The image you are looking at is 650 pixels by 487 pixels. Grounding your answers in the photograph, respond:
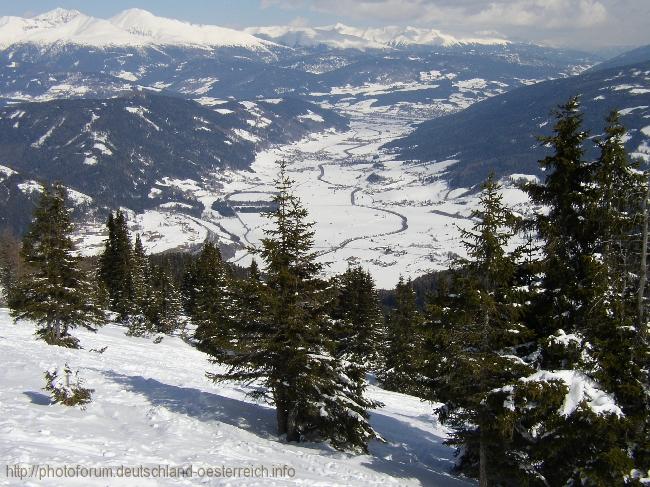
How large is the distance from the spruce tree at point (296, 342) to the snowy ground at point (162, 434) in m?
1.35

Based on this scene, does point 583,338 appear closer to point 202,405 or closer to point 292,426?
point 292,426

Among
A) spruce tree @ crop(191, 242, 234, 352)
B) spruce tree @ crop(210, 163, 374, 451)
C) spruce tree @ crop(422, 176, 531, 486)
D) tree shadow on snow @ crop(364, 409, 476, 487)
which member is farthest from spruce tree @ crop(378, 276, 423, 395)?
spruce tree @ crop(422, 176, 531, 486)

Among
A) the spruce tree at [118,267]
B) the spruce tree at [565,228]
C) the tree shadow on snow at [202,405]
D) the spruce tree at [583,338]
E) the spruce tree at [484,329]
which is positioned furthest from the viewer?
the spruce tree at [118,267]

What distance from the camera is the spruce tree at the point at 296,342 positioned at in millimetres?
18938

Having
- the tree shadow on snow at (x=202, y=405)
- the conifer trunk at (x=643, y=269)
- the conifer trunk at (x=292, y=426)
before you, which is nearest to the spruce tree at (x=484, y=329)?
the conifer trunk at (x=643, y=269)

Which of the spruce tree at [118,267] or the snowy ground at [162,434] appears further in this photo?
the spruce tree at [118,267]

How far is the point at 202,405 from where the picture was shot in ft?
74.6

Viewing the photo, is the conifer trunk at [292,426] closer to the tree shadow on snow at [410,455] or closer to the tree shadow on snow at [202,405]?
the tree shadow on snow at [202,405]

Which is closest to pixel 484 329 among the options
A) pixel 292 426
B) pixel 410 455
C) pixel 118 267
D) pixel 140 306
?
pixel 292 426

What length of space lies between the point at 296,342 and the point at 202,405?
21.1 feet

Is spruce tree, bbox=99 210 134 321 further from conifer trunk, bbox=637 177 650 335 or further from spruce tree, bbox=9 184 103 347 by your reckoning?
conifer trunk, bbox=637 177 650 335

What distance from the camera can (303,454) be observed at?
736 inches

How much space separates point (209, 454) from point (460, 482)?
1055 centimetres

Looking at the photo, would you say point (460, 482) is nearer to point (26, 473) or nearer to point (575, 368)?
point (575, 368)
